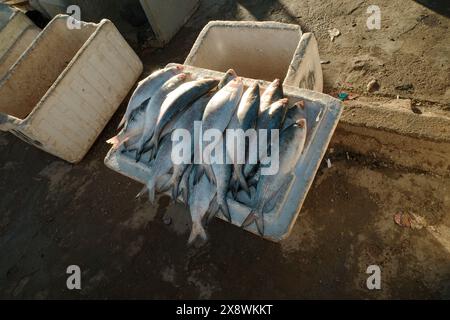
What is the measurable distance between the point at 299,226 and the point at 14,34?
226 inches

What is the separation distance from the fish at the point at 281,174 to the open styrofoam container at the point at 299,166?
0.21ft

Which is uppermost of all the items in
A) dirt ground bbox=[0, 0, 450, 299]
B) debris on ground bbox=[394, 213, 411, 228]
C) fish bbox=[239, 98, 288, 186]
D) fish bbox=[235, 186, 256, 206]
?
fish bbox=[239, 98, 288, 186]

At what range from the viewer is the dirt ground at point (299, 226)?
339 cm

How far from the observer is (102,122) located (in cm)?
515

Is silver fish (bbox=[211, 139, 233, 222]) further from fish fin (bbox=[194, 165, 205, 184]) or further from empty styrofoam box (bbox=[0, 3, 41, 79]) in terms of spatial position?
empty styrofoam box (bbox=[0, 3, 41, 79])

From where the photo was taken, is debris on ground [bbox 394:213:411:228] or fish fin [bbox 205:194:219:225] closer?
fish fin [bbox 205:194:219:225]

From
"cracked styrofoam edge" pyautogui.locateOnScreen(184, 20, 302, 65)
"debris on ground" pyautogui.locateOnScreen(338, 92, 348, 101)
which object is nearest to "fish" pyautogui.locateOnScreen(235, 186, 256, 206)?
"cracked styrofoam edge" pyautogui.locateOnScreen(184, 20, 302, 65)

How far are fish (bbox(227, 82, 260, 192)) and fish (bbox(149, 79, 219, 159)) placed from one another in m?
0.47

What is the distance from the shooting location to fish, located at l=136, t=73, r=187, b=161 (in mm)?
3184

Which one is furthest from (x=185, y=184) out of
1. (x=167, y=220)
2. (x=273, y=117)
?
(x=167, y=220)

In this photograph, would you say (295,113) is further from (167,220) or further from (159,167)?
(167,220)

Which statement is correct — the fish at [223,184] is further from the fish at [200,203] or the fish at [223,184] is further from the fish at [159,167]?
the fish at [159,167]

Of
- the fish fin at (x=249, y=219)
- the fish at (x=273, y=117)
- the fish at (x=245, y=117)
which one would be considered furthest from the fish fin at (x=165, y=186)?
the fish at (x=273, y=117)

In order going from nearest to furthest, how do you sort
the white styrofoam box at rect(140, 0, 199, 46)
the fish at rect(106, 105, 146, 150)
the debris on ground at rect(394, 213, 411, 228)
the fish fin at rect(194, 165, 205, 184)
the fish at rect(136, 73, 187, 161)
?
the fish fin at rect(194, 165, 205, 184), the fish at rect(136, 73, 187, 161), the fish at rect(106, 105, 146, 150), the debris on ground at rect(394, 213, 411, 228), the white styrofoam box at rect(140, 0, 199, 46)
